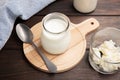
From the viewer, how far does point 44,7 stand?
2.53 feet

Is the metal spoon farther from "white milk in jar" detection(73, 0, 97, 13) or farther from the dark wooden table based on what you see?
"white milk in jar" detection(73, 0, 97, 13)

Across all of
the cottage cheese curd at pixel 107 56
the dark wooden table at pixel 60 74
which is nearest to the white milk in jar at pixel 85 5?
the dark wooden table at pixel 60 74

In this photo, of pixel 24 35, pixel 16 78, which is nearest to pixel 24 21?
pixel 24 35

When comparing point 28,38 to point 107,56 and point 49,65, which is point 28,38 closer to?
point 49,65

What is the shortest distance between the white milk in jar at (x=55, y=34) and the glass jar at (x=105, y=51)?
0.07m

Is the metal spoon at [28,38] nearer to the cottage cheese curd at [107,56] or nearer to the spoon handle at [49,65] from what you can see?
the spoon handle at [49,65]

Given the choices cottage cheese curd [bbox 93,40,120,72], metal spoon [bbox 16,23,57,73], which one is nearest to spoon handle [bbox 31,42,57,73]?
metal spoon [bbox 16,23,57,73]

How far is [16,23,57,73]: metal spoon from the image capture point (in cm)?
64

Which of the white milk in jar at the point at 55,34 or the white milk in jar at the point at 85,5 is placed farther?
the white milk in jar at the point at 85,5

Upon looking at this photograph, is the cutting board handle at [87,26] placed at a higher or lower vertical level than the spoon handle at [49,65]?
higher

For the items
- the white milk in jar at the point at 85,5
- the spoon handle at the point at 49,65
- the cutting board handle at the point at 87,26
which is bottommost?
the spoon handle at the point at 49,65

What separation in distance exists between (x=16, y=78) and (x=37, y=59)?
70mm

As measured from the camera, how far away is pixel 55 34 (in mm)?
621

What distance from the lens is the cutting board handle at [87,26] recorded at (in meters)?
0.71
